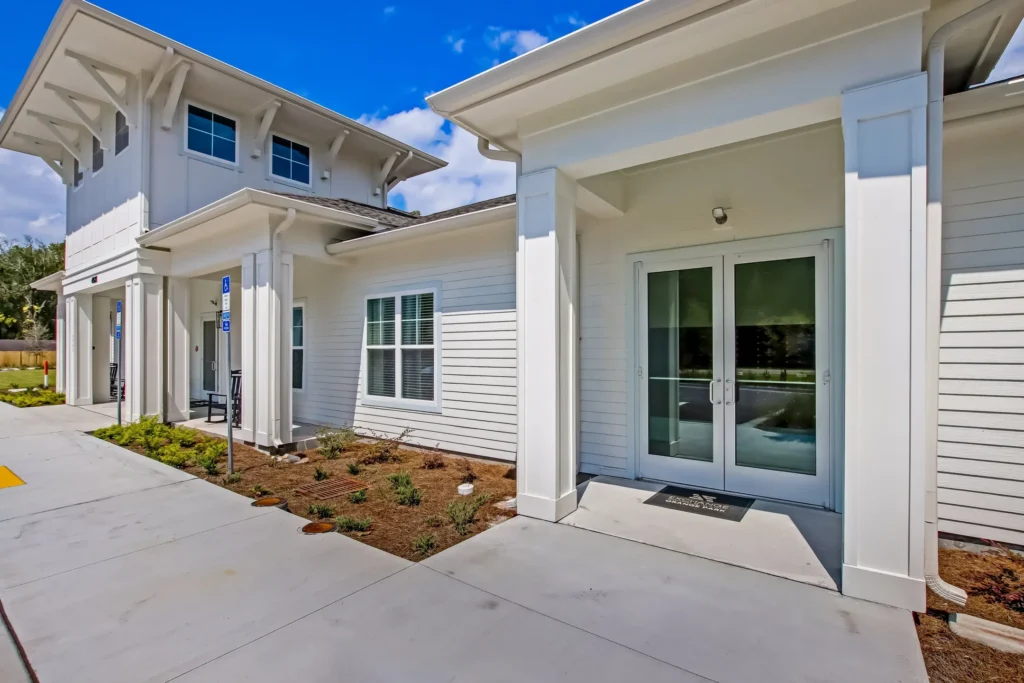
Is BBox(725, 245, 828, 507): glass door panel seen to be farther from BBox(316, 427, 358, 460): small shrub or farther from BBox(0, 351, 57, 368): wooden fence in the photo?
BBox(0, 351, 57, 368): wooden fence

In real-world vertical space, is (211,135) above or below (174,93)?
below

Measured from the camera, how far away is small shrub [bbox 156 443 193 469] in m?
6.49

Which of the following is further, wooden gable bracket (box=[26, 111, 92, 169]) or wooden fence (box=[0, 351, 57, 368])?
wooden fence (box=[0, 351, 57, 368])

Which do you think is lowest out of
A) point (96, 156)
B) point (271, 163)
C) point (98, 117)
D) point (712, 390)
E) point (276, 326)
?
point (712, 390)

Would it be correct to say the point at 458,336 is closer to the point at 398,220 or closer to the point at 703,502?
the point at 398,220

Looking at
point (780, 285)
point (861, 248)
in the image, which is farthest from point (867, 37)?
point (780, 285)

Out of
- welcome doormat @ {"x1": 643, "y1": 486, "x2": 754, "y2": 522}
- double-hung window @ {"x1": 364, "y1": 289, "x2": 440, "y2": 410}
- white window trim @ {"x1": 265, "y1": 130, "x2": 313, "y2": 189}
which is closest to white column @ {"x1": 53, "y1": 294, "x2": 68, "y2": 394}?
white window trim @ {"x1": 265, "y1": 130, "x2": 313, "y2": 189}

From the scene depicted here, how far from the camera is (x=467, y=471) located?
5.95 m

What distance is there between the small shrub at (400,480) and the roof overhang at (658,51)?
363cm

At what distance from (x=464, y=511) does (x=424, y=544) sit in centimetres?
65

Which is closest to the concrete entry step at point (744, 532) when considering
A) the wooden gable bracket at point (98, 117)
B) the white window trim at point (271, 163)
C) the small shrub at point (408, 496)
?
the small shrub at point (408, 496)

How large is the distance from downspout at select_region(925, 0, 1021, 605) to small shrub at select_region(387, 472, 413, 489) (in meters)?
4.32

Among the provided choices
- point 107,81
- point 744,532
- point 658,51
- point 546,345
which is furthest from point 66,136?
point 744,532

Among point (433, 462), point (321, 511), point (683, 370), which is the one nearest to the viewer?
point (321, 511)
